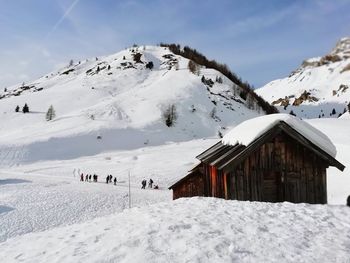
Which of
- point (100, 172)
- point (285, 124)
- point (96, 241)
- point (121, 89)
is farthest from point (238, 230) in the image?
point (121, 89)

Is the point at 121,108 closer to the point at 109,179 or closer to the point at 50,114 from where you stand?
the point at 50,114

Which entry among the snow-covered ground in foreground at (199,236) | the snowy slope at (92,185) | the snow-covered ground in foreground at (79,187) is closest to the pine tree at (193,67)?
the snow-covered ground in foreground at (79,187)

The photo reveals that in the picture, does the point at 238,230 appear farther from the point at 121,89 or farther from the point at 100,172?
the point at 121,89

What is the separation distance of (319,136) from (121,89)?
8956 centimetres

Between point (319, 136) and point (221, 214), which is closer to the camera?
point (221, 214)

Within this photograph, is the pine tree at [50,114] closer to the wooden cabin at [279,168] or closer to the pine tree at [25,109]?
the pine tree at [25,109]

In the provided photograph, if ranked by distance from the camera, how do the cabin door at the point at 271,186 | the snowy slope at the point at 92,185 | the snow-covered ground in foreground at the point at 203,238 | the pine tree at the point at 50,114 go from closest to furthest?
the snow-covered ground in foreground at the point at 203,238
the cabin door at the point at 271,186
the snowy slope at the point at 92,185
the pine tree at the point at 50,114

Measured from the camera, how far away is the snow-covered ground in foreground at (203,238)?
7.71m

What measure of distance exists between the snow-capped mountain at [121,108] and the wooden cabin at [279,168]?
4964cm

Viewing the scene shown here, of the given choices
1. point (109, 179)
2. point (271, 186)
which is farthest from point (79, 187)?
point (271, 186)

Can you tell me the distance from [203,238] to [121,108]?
7919 cm

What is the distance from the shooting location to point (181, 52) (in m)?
132

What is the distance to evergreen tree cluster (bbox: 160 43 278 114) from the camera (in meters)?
103

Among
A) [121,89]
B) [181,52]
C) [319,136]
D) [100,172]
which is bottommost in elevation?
[100,172]
